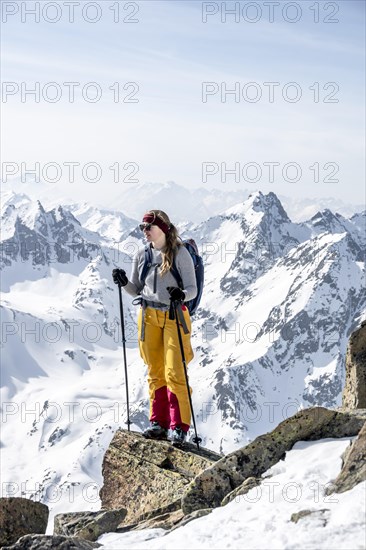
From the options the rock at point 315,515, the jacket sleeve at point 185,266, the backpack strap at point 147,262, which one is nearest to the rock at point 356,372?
the jacket sleeve at point 185,266

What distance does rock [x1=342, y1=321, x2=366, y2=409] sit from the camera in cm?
1226

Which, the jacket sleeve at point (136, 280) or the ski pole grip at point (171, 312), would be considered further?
the jacket sleeve at point (136, 280)

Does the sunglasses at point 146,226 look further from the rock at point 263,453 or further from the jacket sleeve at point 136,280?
the rock at point 263,453

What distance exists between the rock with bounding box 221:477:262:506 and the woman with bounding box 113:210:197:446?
144 inches

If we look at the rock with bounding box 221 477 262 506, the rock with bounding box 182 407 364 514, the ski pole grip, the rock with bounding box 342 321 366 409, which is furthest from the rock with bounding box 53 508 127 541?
the rock with bounding box 342 321 366 409

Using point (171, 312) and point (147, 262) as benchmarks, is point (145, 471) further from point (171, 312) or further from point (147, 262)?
point (147, 262)

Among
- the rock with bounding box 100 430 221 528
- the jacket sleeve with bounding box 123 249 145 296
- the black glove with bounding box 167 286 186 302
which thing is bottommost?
the rock with bounding box 100 430 221 528

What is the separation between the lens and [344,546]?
644 cm

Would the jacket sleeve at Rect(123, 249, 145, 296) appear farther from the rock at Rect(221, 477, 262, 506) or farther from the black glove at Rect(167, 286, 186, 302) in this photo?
the rock at Rect(221, 477, 262, 506)

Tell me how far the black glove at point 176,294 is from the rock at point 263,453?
9.99 feet

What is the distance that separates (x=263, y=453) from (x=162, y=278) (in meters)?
3.87

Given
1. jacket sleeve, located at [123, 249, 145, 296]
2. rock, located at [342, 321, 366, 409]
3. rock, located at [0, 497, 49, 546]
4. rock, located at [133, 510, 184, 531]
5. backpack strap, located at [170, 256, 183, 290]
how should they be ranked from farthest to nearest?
jacket sleeve, located at [123, 249, 145, 296], backpack strap, located at [170, 256, 183, 290], rock, located at [342, 321, 366, 409], rock, located at [0, 497, 49, 546], rock, located at [133, 510, 184, 531]

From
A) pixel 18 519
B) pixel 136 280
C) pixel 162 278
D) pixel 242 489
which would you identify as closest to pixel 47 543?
pixel 18 519

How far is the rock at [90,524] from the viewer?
9.45m
